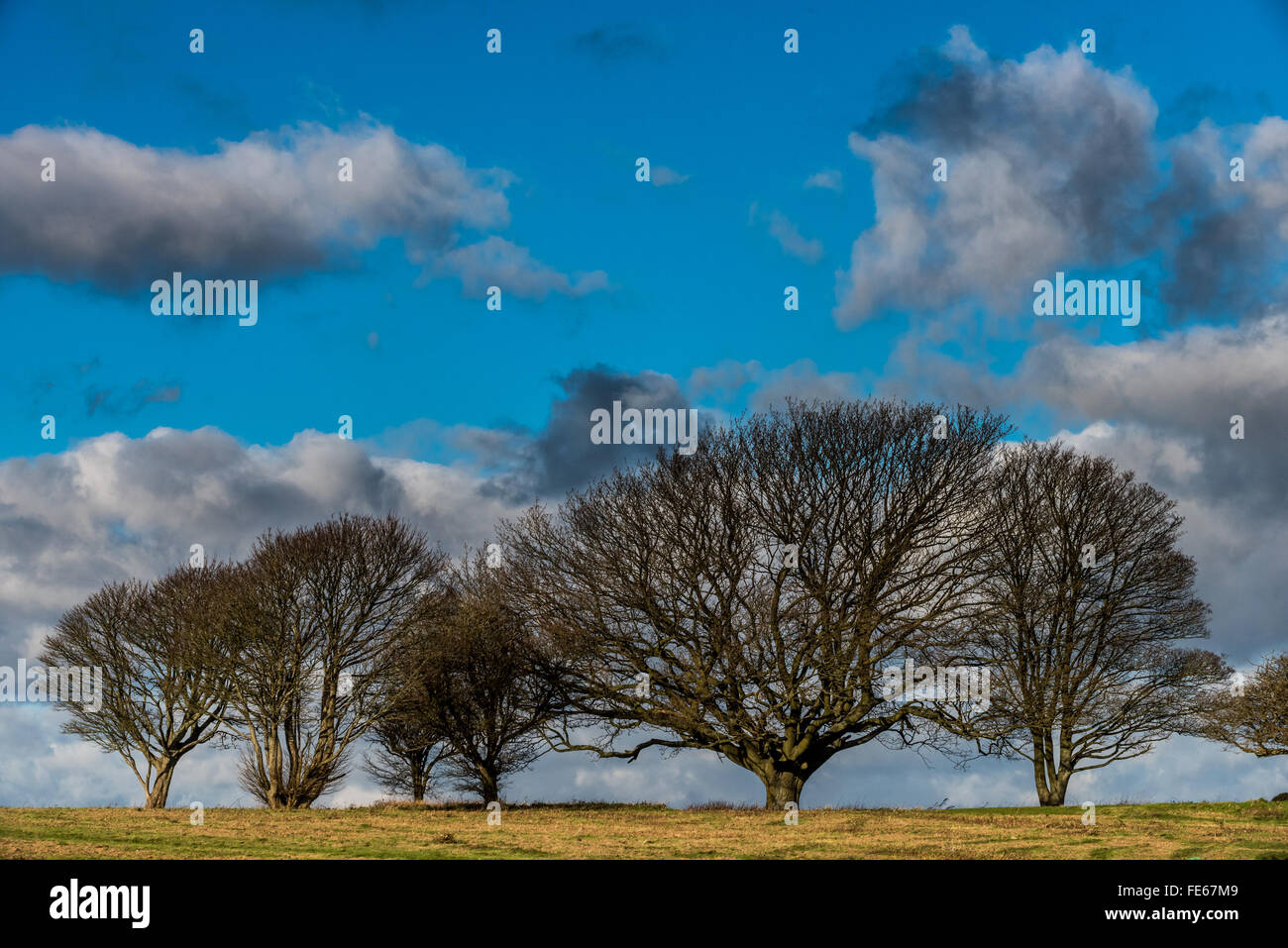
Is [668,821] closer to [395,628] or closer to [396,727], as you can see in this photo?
[395,628]

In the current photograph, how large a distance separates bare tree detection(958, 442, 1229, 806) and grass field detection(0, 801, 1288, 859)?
7.20 m

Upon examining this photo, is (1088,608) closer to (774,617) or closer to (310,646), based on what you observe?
(774,617)

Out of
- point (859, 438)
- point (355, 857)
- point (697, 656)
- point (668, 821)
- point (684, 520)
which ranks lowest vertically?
point (668, 821)

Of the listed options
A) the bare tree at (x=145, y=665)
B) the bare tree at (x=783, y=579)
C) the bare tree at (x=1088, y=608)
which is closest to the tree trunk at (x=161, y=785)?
the bare tree at (x=145, y=665)

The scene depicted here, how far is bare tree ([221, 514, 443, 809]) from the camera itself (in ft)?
111

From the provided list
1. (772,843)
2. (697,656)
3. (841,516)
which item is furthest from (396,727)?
(772,843)

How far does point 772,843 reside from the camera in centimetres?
2053

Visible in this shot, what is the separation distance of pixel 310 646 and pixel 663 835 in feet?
54.1

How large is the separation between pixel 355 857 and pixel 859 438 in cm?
2047

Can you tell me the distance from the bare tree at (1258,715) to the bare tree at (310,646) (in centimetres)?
2997

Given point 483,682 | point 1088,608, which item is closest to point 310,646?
point 483,682

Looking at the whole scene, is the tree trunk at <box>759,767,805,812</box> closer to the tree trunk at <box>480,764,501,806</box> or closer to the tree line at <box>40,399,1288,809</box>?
the tree line at <box>40,399,1288,809</box>

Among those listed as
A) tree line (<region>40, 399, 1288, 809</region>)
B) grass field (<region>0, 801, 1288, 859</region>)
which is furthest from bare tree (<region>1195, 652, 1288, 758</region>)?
grass field (<region>0, 801, 1288, 859</region>)

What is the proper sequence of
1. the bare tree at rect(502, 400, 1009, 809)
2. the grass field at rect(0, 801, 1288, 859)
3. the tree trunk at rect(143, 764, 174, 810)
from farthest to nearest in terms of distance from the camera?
the tree trunk at rect(143, 764, 174, 810) < the bare tree at rect(502, 400, 1009, 809) < the grass field at rect(0, 801, 1288, 859)
